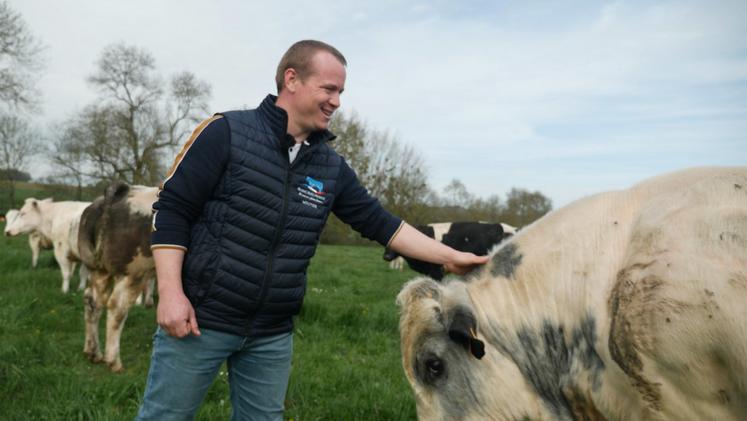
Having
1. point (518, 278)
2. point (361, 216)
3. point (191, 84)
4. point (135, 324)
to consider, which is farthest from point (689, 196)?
point (191, 84)

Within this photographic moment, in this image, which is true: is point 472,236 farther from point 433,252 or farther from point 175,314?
point 175,314

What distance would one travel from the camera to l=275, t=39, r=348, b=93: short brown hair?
2.74 meters

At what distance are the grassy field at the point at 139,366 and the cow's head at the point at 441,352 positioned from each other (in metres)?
1.65

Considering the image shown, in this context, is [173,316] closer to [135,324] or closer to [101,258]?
[101,258]

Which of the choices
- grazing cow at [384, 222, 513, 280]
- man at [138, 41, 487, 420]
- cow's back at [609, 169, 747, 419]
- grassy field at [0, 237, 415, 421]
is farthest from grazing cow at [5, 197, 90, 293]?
cow's back at [609, 169, 747, 419]

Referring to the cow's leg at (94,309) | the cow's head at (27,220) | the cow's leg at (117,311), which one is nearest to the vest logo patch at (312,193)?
the cow's leg at (117,311)

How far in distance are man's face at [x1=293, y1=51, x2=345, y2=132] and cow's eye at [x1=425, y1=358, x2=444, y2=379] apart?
4.43 feet

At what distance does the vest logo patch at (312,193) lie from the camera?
2838mm

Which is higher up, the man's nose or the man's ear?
the man's ear

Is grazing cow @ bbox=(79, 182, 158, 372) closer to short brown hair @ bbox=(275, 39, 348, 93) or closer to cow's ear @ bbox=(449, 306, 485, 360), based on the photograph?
short brown hair @ bbox=(275, 39, 348, 93)

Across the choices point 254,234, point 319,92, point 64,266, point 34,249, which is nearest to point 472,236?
point 64,266

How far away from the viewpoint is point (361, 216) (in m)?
3.42

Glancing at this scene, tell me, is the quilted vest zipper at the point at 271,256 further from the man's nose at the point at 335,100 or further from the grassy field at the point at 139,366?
the grassy field at the point at 139,366

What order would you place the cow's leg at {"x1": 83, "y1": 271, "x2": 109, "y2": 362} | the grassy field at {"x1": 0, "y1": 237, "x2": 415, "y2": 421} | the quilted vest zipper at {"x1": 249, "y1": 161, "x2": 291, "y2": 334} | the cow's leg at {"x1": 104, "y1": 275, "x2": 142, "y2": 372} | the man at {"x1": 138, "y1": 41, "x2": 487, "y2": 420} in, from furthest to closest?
the cow's leg at {"x1": 83, "y1": 271, "x2": 109, "y2": 362}
the cow's leg at {"x1": 104, "y1": 275, "x2": 142, "y2": 372}
the grassy field at {"x1": 0, "y1": 237, "x2": 415, "y2": 421}
the quilted vest zipper at {"x1": 249, "y1": 161, "x2": 291, "y2": 334}
the man at {"x1": 138, "y1": 41, "x2": 487, "y2": 420}
